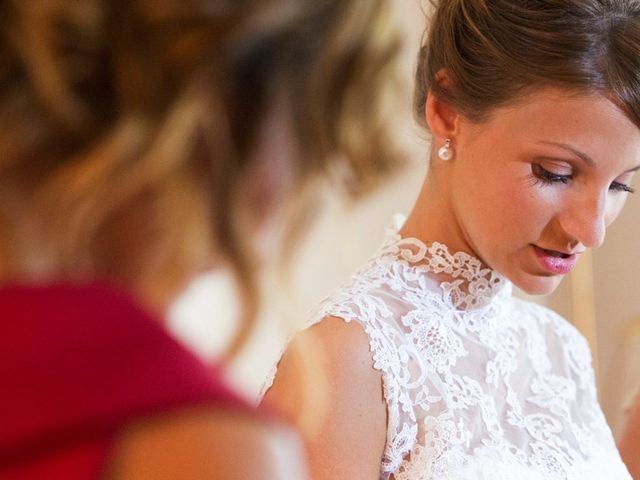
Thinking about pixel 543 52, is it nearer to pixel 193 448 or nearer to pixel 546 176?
pixel 546 176

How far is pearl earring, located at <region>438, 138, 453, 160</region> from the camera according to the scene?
4.01 ft

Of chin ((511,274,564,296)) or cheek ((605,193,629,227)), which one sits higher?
cheek ((605,193,629,227))

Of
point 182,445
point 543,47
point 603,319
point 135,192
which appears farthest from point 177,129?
point 603,319

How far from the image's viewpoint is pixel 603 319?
2.08 metres

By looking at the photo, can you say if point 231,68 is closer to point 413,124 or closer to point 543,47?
point 543,47

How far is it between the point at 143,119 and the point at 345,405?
0.69 meters

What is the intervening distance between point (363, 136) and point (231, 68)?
0.09m

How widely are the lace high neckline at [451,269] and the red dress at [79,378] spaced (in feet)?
2.72

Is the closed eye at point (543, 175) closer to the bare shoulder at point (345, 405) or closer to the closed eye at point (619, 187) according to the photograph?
the closed eye at point (619, 187)

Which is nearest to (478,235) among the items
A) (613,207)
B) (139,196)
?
(613,207)

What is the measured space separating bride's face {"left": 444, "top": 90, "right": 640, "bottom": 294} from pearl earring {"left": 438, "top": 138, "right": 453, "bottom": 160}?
0.05 ft

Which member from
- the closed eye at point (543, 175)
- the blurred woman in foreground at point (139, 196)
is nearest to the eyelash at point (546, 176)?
the closed eye at point (543, 175)

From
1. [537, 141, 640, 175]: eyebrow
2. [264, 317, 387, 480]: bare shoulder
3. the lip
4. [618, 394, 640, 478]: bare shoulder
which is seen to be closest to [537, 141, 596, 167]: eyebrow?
[537, 141, 640, 175]: eyebrow

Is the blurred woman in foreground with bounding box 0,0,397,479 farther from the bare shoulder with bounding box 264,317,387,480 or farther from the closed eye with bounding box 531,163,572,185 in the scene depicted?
the closed eye with bounding box 531,163,572,185
